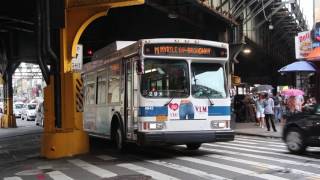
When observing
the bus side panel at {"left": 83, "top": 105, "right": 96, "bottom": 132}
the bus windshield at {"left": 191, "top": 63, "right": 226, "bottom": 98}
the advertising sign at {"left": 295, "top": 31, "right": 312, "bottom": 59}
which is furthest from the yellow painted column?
the advertising sign at {"left": 295, "top": 31, "right": 312, "bottom": 59}

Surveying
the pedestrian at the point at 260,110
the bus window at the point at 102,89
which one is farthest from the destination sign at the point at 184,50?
the pedestrian at the point at 260,110

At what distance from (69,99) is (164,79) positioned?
383 centimetres

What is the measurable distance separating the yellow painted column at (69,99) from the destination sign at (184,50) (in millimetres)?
3549

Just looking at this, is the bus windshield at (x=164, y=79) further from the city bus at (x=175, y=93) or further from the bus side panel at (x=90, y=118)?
the bus side panel at (x=90, y=118)

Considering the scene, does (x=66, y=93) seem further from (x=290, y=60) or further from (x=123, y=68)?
(x=290, y=60)

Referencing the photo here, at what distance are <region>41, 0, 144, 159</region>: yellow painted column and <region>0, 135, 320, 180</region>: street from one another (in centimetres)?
48

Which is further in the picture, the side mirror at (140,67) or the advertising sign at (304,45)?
the advertising sign at (304,45)

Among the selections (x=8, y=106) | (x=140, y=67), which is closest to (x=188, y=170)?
(x=140, y=67)

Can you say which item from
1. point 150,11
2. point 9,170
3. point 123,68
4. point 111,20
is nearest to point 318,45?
point 150,11

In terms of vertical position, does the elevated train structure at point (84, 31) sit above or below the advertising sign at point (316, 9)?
below

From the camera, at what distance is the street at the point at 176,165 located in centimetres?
1183

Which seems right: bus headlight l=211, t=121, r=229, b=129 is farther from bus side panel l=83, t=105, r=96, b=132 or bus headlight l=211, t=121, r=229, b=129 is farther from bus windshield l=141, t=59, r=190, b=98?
bus side panel l=83, t=105, r=96, b=132

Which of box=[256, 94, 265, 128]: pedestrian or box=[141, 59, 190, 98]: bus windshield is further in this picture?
box=[256, 94, 265, 128]: pedestrian

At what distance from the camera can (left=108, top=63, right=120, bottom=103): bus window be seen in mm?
16578
